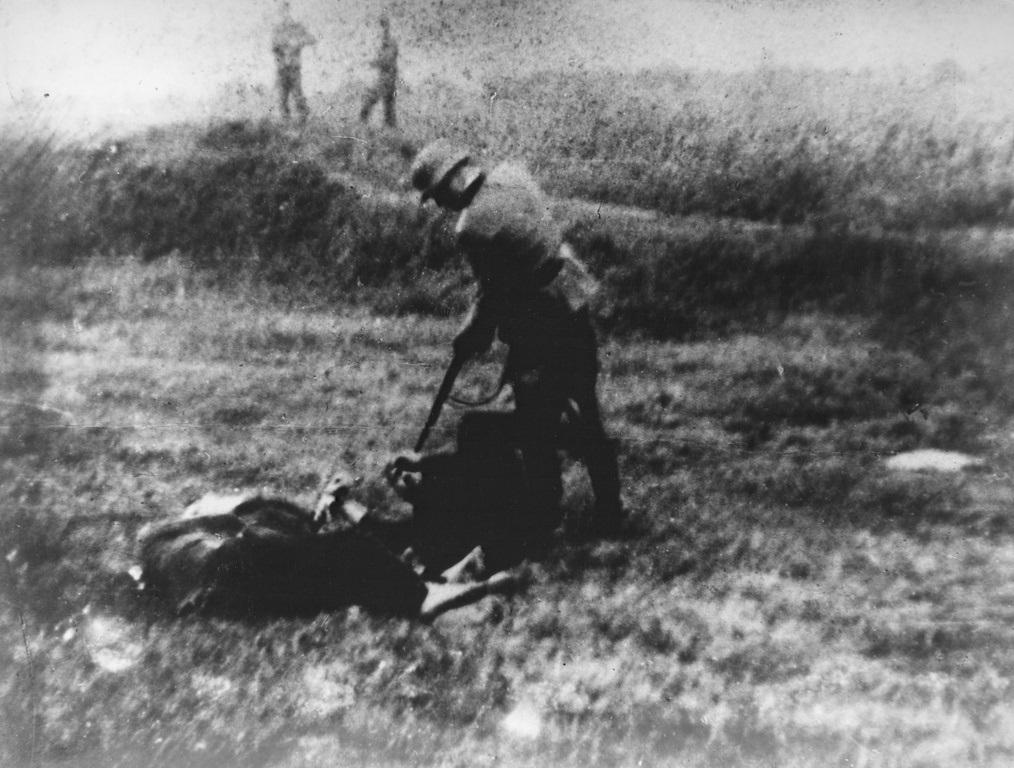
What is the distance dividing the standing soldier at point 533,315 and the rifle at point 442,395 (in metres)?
0.02

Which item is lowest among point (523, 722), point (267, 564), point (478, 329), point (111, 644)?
point (523, 722)

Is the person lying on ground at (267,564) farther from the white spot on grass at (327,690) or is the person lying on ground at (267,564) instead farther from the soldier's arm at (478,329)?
the soldier's arm at (478,329)

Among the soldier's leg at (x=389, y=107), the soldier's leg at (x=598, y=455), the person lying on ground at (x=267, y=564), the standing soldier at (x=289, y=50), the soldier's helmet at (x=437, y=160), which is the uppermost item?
the standing soldier at (x=289, y=50)

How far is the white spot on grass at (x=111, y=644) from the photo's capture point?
2250 millimetres

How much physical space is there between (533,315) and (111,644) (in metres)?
1.65

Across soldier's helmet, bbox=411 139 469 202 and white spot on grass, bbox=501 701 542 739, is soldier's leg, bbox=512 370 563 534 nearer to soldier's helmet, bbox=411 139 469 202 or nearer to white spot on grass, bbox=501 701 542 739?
white spot on grass, bbox=501 701 542 739

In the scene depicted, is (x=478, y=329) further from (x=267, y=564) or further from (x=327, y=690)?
(x=327, y=690)

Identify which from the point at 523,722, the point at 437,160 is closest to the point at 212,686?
the point at 523,722

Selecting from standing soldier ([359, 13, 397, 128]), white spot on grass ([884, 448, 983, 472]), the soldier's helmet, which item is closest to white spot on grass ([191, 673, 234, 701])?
the soldier's helmet

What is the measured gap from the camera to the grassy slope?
2234 millimetres

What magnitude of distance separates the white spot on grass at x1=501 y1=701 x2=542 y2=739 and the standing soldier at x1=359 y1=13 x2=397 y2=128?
5.96ft

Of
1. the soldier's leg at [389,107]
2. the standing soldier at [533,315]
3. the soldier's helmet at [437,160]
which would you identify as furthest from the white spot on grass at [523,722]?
the soldier's leg at [389,107]

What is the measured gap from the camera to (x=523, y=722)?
225cm

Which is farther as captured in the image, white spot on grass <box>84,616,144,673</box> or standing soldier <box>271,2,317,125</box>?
white spot on grass <box>84,616,144,673</box>
